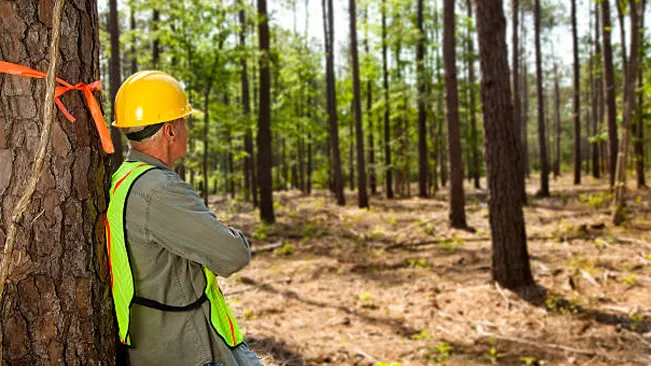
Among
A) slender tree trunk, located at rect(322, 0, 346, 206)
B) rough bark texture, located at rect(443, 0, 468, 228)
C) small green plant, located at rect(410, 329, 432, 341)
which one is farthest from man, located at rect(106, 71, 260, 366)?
slender tree trunk, located at rect(322, 0, 346, 206)

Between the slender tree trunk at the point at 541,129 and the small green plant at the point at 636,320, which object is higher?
the slender tree trunk at the point at 541,129

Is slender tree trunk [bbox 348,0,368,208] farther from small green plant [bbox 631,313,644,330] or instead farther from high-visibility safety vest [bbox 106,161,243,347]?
high-visibility safety vest [bbox 106,161,243,347]

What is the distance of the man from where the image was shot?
1.91 m

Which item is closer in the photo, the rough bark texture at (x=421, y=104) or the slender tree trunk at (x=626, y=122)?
the slender tree trunk at (x=626, y=122)

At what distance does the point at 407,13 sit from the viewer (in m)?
21.5

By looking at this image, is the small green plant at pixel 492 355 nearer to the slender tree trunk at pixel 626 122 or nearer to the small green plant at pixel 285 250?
the small green plant at pixel 285 250

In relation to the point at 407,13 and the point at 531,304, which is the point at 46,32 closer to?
the point at 531,304

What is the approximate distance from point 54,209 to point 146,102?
1.93 ft

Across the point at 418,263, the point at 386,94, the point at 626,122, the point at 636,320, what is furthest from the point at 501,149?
the point at 386,94

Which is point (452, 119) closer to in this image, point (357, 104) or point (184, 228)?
point (357, 104)

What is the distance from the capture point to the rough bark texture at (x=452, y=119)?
41.4ft

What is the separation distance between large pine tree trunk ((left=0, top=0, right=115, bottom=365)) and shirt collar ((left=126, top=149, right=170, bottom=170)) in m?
0.13

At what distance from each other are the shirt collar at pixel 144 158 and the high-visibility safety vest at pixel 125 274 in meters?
0.02

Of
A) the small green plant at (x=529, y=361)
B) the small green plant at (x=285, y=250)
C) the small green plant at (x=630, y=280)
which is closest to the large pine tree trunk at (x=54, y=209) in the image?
the small green plant at (x=529, y=361)
